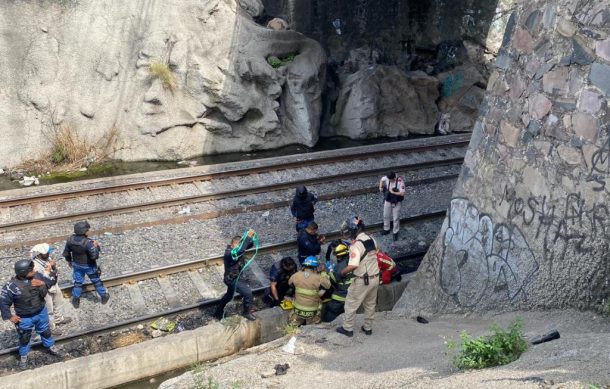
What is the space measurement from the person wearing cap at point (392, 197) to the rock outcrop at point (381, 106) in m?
8.00

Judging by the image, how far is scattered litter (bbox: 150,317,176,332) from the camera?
8.56 meters

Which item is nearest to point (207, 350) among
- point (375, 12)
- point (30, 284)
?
point (30, 284)

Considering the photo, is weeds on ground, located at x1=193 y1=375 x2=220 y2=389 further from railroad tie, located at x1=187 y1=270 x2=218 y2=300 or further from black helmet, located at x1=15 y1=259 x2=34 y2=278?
railroad tie, located at x1=187 y1=270 x2=218 y2=300

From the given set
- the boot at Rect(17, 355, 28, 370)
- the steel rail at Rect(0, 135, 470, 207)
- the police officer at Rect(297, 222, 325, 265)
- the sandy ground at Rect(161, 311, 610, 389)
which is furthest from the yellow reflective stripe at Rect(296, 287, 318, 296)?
the steel rail at Rect(0, 135, 470, 207)

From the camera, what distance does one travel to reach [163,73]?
1625 cm

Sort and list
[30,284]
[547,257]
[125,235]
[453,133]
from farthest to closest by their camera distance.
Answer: [453,133], [125,235], [30,284], [547,257]

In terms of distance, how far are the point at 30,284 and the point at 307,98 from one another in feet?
39.7

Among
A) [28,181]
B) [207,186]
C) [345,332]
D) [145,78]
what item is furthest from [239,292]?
[145,78]

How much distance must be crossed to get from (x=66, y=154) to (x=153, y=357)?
9627 millimetres

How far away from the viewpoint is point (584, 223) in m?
5.93

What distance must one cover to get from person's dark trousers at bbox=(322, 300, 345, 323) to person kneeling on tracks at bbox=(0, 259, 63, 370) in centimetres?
385

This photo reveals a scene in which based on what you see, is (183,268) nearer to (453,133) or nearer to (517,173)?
(517,173)

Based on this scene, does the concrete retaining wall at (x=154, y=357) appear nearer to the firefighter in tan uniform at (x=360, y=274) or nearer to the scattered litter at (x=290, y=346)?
the scattered litter at (x=290, y=346)

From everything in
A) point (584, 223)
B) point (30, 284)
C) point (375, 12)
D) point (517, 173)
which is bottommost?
point (30, 284)
